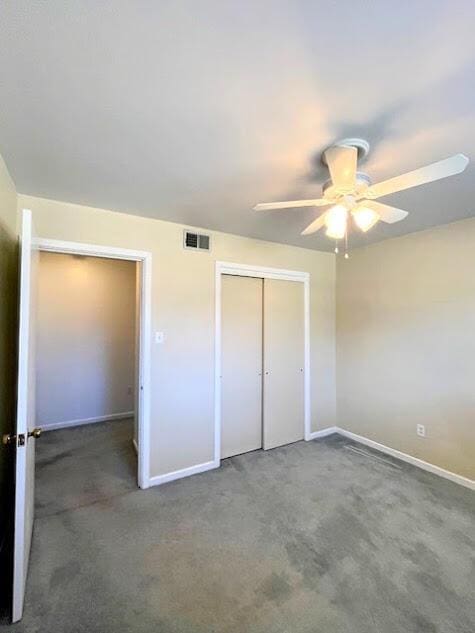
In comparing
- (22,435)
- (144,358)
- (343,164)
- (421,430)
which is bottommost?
(421,430)

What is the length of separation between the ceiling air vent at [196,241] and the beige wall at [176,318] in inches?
2.3

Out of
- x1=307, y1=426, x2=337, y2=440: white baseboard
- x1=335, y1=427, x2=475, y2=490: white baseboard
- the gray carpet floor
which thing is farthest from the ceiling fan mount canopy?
x1=307, y1=426, x2=337, y2=440: white baseboard

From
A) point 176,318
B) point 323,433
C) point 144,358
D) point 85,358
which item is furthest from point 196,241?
point 323,433

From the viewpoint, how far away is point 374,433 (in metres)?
3.46

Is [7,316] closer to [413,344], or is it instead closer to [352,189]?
[352,189]

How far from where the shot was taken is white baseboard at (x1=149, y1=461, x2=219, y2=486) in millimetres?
2674

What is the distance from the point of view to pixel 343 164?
58.0 inches

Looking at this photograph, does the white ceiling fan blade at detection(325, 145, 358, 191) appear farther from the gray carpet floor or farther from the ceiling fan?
the gray carpet floor

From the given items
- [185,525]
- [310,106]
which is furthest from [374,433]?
[310,106]

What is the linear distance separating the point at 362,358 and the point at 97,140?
340 cm

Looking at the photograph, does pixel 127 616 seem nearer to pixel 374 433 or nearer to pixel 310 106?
pixel 310 106

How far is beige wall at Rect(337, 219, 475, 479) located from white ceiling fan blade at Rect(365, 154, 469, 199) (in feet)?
6.05

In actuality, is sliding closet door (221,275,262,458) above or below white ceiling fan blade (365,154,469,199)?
below

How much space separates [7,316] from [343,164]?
2.21m
